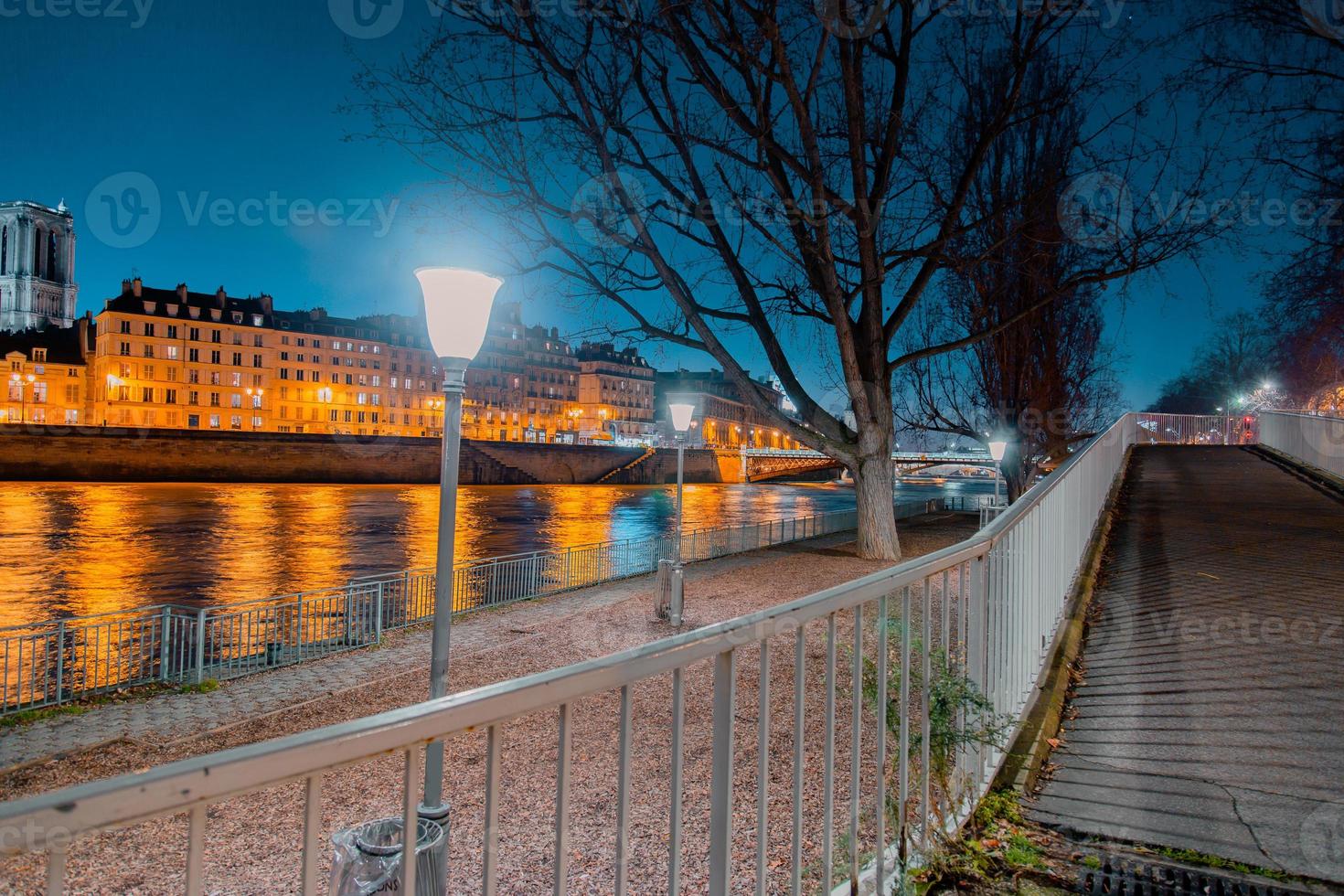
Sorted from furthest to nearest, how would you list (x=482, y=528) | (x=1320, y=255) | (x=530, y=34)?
(x=482, y=528) < (x=530, y=34) < (x=1320, y=255)

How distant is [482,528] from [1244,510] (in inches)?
1286

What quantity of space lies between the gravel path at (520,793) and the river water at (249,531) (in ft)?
47.7

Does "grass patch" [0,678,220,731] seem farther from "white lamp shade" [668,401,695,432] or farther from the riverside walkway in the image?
the riverside walkway

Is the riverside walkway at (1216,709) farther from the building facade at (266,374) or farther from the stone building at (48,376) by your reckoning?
the stone building at (48,376)

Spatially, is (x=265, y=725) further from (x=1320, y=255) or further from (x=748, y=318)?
(x=1320, y=255)

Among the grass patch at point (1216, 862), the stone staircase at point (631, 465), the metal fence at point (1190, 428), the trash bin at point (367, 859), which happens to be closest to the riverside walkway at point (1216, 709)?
the grass patch at point (1216, 862)

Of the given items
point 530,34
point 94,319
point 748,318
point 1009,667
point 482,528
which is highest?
point 94,319

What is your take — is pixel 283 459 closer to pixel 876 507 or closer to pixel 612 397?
pixel 876 507

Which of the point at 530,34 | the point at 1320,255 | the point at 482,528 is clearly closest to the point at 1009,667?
the point at 1320,255

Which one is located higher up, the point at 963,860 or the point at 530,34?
the point at 530,34

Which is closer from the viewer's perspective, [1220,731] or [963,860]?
[963,860]

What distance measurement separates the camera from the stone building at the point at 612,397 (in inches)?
5094

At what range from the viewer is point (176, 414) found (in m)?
84.9

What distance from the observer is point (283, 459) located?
6238cm
